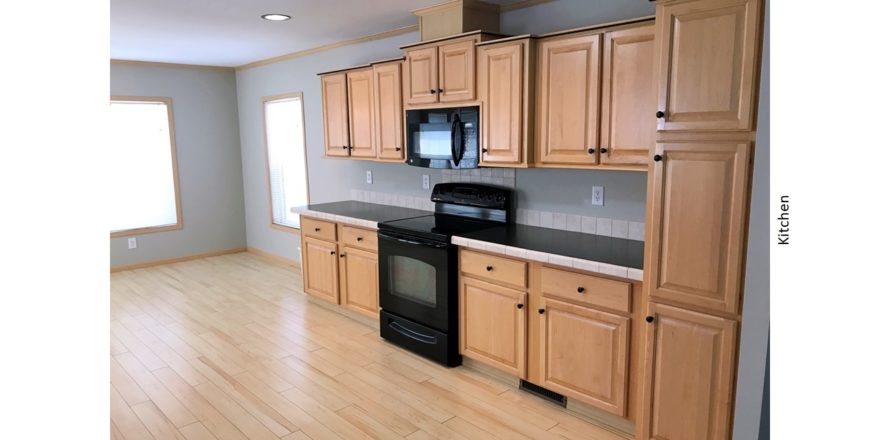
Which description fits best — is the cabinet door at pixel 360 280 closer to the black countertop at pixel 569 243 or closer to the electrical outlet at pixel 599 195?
the black countertop at pixel 569 243

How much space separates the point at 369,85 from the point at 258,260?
3.30 metres

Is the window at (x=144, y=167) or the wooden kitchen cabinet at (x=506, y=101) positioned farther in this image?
the window at (x=144, y=167)

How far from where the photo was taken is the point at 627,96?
9.14 ft

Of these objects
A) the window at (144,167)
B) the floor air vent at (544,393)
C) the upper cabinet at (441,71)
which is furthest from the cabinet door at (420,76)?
the window at (144,167)

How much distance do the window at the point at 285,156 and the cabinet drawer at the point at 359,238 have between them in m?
1.83

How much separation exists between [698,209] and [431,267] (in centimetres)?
179

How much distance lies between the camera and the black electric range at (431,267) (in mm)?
3479

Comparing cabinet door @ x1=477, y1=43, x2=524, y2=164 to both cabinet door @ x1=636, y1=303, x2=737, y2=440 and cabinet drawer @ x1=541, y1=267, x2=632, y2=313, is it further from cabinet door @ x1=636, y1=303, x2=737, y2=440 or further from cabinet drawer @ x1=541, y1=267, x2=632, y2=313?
cabinet door @ x1=636, y1=303, x2=737, y2=440

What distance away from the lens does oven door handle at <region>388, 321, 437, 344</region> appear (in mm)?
3619

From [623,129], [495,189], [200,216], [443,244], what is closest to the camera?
[623,129]

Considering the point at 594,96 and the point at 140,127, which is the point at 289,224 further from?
the point at 594,96

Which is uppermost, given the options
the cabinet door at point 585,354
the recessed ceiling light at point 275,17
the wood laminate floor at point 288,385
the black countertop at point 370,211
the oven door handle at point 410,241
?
the recessed ceiling light at point 275,17

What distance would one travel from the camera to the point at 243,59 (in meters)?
6.11
